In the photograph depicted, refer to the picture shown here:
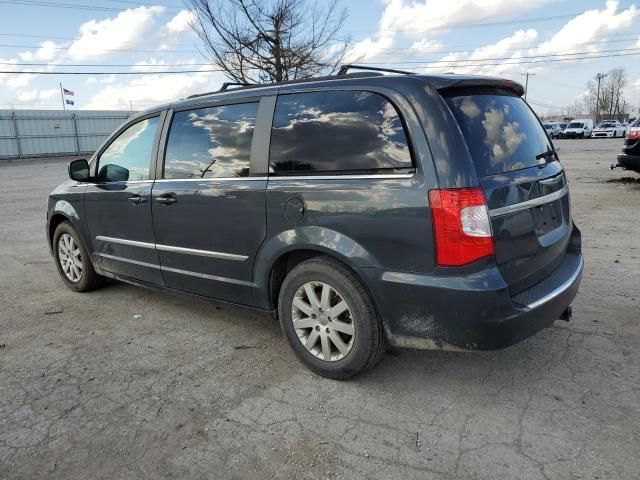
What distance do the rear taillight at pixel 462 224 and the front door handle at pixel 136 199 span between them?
2.47 meters

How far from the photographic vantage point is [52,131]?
1255 inches

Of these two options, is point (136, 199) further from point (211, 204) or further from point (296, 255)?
point (296, 255)

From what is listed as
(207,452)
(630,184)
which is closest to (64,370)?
(207,452)

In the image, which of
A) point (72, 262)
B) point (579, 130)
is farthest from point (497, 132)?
point (579, 130)

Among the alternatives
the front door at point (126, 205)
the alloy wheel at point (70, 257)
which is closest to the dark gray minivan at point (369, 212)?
the front door at point (126, 205)

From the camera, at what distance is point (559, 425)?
2.64 m

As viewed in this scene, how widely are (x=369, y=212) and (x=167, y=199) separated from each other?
176 cm

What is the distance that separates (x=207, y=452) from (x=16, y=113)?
33415mm

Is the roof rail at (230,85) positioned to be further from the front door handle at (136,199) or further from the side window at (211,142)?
the front door handle at (136,199)

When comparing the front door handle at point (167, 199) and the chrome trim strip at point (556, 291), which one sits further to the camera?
the front door handle at point (167, 199)

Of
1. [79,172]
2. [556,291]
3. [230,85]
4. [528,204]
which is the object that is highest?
[230,85]

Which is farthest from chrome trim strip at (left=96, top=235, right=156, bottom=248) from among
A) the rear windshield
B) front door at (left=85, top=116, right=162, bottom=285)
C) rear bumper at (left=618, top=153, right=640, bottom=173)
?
rear bumper at (left=618, top=153, right=640, bottom=173)

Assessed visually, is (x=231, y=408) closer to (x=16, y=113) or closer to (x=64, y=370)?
(x=64, y=370)

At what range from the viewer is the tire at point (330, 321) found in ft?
9.61
